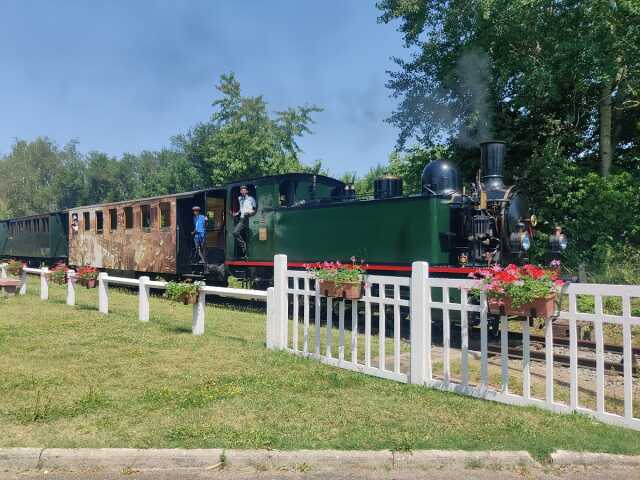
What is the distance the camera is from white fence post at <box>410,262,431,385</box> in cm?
562

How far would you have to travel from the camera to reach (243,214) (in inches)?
526

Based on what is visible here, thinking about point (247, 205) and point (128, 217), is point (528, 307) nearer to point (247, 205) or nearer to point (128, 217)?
point (247, 205)

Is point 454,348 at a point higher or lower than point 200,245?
lower

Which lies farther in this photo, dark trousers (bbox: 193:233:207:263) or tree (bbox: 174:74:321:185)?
tree (bbox: 174:74:321:185)

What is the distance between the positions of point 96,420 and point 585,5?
13.3 m

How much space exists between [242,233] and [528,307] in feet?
31.4

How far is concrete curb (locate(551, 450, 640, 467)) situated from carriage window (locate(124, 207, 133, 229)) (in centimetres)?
1605

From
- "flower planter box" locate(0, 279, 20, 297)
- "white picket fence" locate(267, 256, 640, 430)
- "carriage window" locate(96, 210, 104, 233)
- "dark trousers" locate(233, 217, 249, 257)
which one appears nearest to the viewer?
"white picket fence" locate(267, 256, 640, 430)

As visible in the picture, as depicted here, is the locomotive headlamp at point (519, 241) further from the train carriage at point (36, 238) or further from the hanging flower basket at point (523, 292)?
the train carriage at point (36, 238)

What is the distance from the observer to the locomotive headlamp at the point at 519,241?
30.5 feet

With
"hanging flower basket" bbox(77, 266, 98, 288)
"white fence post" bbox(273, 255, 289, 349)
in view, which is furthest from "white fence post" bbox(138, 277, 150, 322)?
"white fence post" bbox(273, 255, 289, 349)

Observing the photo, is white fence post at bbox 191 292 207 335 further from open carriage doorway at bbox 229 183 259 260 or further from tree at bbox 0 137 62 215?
tree at bbox 0 137 62 215

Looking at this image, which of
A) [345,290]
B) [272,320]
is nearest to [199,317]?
[272,320]

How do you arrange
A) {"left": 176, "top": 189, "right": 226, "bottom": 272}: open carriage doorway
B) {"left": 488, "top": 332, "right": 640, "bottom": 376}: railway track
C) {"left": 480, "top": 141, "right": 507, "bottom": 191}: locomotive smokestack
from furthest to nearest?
{"left": 176, "top": 189, "right": 226, "bottom": 272}: open carriage doorway, {"left": 480, "top": 141, "right": 507, "bottom": 191}: locomotive smokestack, {"left": 488, "top": 332, "right": 640, "bottom": 376}: railway track
